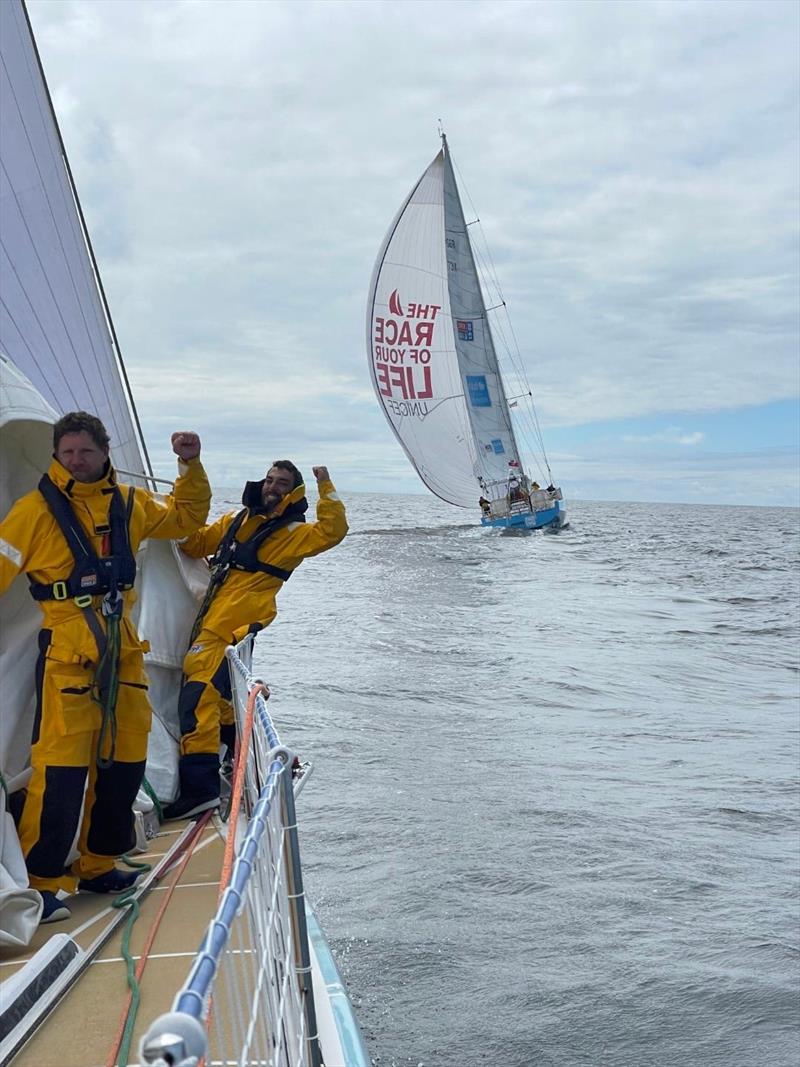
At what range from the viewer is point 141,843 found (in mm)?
3682

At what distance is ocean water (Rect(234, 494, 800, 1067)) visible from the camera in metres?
4.06

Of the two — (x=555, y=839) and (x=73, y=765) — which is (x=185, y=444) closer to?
(x=73, y=765)

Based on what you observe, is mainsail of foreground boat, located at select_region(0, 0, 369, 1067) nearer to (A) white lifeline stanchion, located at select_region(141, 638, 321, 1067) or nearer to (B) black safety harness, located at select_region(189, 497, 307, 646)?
(A) white lifeline stanchion, located at select_region(141, 638, 321, 1067)

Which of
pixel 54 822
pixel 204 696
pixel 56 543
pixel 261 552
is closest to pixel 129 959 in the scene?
pixel 54 822

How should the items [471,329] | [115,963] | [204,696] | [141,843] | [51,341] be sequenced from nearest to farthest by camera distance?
[115,963]
[141,843]
[204,696]
[51,341]
[471,329]

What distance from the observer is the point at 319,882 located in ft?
18.0

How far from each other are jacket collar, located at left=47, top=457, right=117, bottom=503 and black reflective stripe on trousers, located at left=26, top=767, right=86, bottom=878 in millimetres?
860

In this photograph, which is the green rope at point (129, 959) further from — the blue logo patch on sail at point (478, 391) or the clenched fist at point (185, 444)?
the blue logo patch on sail at point (478, 391)

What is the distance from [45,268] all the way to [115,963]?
146 inches

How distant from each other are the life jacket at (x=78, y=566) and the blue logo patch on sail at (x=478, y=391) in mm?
31082

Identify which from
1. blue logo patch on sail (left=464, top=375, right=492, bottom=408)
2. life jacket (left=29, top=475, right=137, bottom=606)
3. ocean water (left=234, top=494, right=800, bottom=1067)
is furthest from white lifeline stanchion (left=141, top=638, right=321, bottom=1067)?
blue logo patch on sail (left=464, top=375, right=492, bottom=408)

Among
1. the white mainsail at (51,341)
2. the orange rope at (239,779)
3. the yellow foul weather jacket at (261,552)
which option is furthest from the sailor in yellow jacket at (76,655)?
the yellow foul weather jacket at (261,552)

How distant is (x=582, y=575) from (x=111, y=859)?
2253cm

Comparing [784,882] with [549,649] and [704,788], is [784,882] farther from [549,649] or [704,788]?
[549,649]
